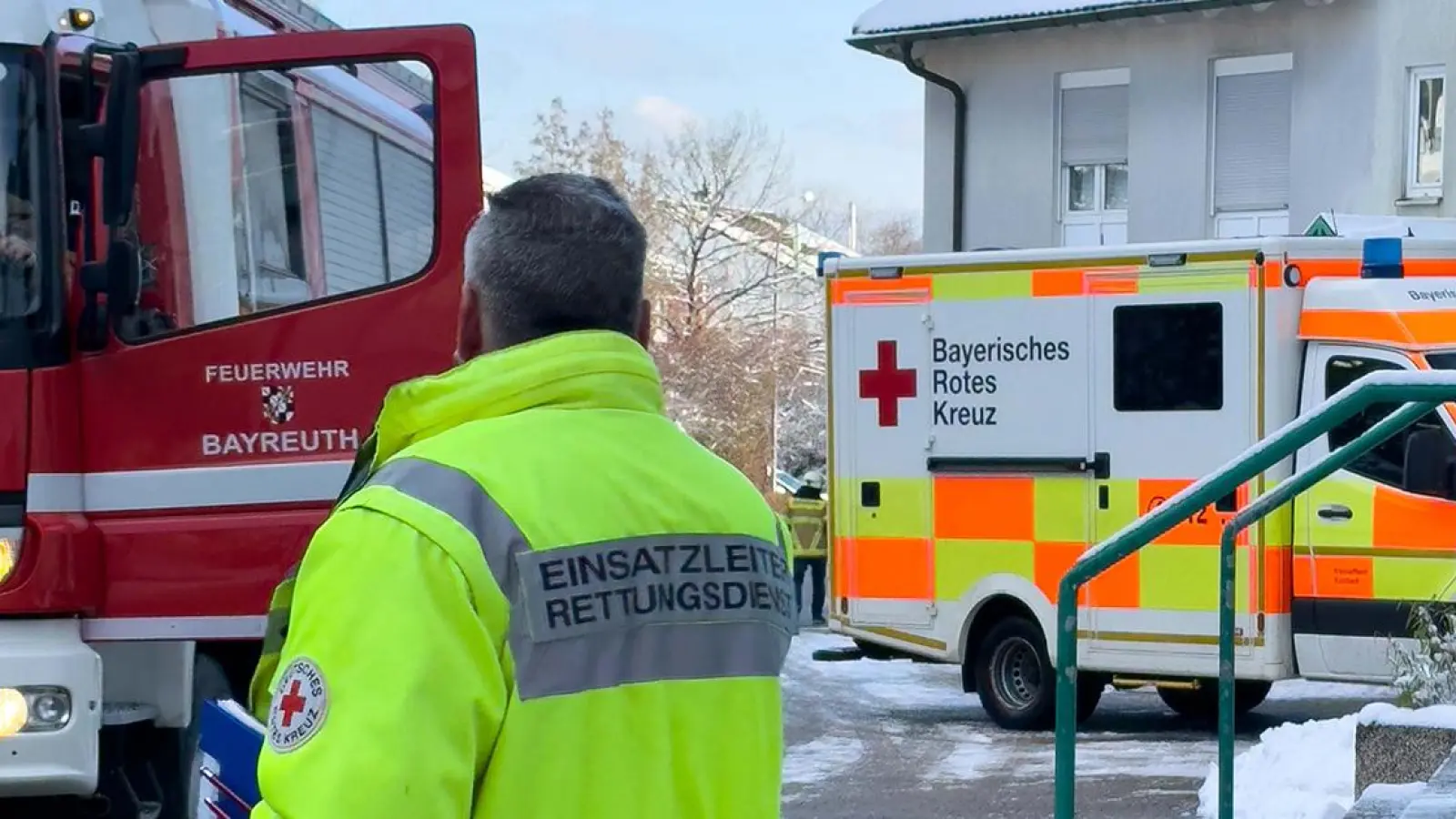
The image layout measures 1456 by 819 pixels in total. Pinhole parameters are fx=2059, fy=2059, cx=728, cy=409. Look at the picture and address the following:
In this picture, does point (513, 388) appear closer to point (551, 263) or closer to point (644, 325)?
point (551, 263)

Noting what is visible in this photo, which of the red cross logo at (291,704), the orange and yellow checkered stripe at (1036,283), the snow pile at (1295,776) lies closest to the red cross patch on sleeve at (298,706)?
the red cross logo at (291,704)

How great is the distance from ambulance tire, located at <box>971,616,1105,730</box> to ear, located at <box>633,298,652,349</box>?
952 centimetres

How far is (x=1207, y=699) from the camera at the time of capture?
492 inches

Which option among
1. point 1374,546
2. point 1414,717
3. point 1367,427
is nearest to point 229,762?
point 1414,717

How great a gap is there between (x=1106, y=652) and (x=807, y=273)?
36.4m

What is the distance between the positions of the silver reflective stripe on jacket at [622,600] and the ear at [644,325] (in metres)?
0.26

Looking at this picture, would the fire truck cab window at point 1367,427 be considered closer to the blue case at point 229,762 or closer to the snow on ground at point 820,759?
the snow on ground at point 820,759

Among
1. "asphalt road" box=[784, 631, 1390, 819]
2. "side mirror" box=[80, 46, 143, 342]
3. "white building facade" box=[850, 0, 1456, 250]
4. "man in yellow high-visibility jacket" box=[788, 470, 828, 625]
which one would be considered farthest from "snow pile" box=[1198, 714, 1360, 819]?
"white building facade" box=[850, 0, 1456, 250]

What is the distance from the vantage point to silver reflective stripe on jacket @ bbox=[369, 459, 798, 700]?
196 centimetres

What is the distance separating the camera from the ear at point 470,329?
2.23 meters

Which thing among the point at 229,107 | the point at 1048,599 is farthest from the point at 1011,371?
the point at 229,107

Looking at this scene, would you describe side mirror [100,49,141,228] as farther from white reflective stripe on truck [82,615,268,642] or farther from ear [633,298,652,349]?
ear [633,298,652,349]

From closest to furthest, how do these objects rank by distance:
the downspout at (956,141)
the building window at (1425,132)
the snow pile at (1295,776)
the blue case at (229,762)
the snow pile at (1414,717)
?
the blue case at (229,762) < the snow pile at (1414,717) < the snow pile at (1295,776) < the building window at (1425,132) < the downspout at (956,141)

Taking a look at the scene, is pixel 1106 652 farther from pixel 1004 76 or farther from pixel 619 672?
pixel 1004 76
